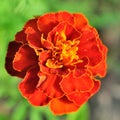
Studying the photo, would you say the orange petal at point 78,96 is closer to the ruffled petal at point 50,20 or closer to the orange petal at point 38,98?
the orange petal at point 38,98

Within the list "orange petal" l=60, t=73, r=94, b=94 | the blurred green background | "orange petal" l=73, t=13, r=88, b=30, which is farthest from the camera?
the blurred green background

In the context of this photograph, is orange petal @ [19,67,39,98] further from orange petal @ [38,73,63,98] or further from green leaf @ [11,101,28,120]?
green leaf @ [11,101,28,120]

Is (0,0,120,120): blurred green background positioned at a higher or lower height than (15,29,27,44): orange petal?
lower

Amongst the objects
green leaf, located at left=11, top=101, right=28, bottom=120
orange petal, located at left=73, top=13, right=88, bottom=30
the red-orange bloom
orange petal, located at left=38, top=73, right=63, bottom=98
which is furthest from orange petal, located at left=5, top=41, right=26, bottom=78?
green leaf, located at left=11, top=101, right=28, bottom=120

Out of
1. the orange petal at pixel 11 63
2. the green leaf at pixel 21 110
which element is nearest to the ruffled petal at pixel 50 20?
the orange petal at pixel 11 63

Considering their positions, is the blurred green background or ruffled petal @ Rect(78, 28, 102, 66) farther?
the blurred green background

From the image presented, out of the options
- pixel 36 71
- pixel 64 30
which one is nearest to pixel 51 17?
pixel 64 30

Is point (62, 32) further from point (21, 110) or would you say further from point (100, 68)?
point (21, 110)
